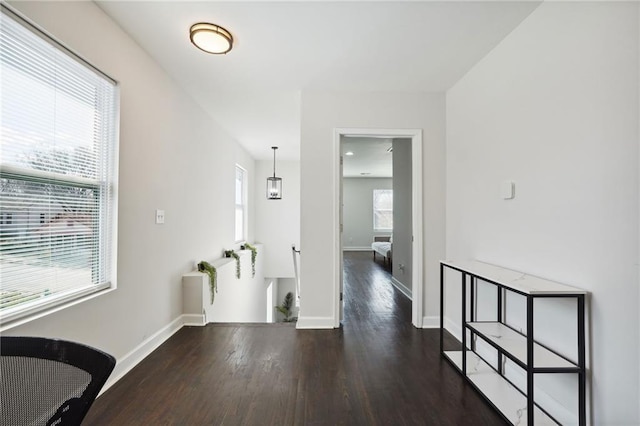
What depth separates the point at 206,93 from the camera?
10.7 feet

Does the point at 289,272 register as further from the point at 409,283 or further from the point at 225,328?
the point at 225,328

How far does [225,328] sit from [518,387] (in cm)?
255

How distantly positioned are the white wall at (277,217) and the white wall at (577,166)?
5373 millimetres

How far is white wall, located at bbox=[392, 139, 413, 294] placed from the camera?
4.33m

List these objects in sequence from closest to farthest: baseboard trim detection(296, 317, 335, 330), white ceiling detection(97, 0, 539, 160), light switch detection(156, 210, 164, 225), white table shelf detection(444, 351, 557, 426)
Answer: white table shelf detection(444, 351, 557, 426)
white ceiling detection(97, 0, 539, 160)
light switch detection(156, 210, 164, 225)
baseboard trim detection(296, 317, 335, 330)

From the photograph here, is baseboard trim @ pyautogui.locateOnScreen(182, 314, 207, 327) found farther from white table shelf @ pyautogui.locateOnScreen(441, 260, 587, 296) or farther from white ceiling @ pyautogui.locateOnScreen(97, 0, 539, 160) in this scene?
white table shelf @ pyautogui.locateOnScreen(441, 260, 587, 296)

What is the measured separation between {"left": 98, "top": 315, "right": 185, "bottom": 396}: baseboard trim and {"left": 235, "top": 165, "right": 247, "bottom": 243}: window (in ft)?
10.2

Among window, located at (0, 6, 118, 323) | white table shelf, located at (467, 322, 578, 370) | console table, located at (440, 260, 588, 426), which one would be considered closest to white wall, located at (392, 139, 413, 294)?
console table, located at (440, 260, 588, 426)

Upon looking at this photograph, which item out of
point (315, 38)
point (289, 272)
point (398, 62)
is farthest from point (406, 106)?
point (289, 272)

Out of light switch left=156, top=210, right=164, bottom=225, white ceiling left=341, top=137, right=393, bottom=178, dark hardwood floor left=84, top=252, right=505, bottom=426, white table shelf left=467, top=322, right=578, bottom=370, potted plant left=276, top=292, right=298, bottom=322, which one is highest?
white ceiling left=341, top=137, right=393, bottom=178

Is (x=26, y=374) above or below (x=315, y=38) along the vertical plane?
below

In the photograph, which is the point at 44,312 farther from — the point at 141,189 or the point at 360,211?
the point at 360,211

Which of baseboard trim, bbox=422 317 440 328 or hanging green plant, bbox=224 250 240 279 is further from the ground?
hanging green plant, bbox=224 250 240 279

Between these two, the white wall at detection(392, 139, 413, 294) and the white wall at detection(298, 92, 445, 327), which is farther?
the white wall at detection(392, 139, 413, 294)
